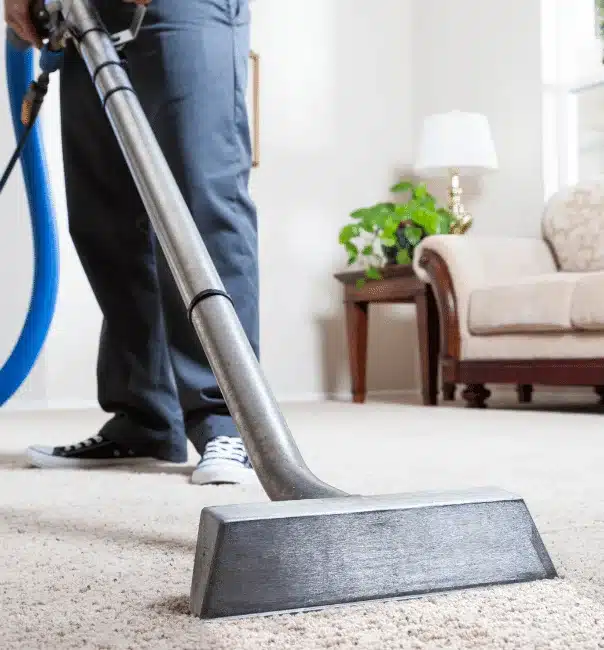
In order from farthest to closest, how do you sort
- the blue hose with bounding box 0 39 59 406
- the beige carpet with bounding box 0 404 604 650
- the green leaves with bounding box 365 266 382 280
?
the green leaves with bounding box 365 266 382 280
the blue hose with bounding box 0 39 59 406
the beige carpet with bounding box 0 404 604 650

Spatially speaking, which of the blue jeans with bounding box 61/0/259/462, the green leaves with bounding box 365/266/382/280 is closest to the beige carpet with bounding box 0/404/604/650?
the blue jeans with bounding box 61/0/259/462

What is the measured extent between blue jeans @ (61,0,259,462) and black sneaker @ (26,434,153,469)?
2cm

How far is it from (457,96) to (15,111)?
3345mm

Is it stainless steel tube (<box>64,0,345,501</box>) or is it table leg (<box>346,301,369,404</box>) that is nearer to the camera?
stainless steel tube (<box>64,0,345,501</box>)

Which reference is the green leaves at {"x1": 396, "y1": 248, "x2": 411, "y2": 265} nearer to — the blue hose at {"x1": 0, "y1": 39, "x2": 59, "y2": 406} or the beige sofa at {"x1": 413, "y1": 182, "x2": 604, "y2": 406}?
the beige sofa at {"x1": 413, "y1": 182, "x2": 604, "y2": 406}

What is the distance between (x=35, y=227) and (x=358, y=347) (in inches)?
98.7

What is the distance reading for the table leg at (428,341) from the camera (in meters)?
3.77

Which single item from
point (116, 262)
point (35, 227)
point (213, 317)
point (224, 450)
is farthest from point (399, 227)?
point (213, 317)

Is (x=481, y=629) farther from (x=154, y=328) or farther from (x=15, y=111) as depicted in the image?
(x=15, y=111)

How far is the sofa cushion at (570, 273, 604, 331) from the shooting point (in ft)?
9.86

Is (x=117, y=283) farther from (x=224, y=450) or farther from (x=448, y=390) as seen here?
(x=448, y=390)

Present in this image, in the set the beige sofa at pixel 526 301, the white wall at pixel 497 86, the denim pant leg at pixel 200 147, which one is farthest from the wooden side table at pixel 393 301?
the denim pant leg at pixel 200 147

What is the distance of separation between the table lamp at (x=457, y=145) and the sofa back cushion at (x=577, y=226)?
0.37 m

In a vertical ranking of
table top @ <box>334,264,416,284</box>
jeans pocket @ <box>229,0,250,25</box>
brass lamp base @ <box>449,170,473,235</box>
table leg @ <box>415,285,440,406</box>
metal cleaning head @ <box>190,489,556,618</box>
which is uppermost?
jeans pocket @ <box>229,0,250,25</box>
